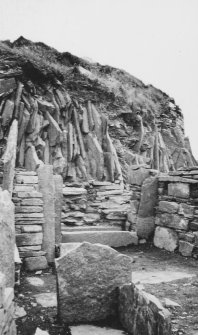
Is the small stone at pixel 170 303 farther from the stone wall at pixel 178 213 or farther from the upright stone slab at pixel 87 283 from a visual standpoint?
the stone wall at pixel 178 213

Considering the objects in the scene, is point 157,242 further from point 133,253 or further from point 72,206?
point 72,206

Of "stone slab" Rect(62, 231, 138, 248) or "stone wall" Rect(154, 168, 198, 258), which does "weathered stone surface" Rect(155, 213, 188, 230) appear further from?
"stone slab" Rect(62, 231, 138, 248)

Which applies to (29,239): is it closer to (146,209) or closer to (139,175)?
(146,209)

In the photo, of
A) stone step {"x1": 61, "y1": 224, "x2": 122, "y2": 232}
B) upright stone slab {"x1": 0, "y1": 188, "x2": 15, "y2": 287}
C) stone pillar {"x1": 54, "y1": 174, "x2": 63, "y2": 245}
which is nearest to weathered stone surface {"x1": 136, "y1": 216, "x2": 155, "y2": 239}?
stone step {"x1": 61, "y1": 224, "x2": 122, "y2": 232}

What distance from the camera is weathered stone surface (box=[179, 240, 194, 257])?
7242 mm

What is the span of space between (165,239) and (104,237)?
1462 mm

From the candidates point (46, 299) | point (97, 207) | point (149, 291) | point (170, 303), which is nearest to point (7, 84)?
point (97, 207)

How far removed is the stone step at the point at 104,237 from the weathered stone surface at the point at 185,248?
1.30 metres

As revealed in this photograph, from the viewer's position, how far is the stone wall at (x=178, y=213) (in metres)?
7.31

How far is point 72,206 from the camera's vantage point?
10102mm

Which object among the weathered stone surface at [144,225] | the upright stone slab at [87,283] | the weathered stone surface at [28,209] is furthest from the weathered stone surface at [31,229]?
the weathered stone surface at [144,225]

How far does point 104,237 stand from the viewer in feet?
26.2

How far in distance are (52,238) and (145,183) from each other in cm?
302

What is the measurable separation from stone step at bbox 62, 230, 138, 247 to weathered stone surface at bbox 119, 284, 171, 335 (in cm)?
377
